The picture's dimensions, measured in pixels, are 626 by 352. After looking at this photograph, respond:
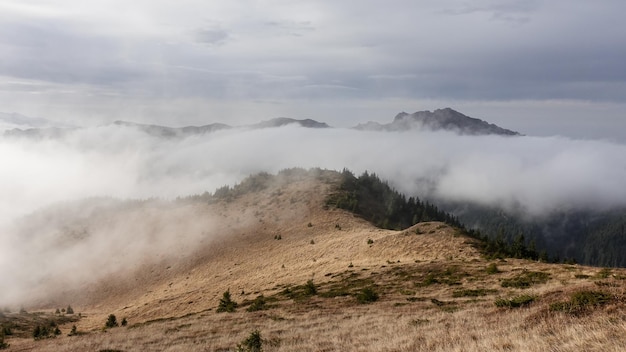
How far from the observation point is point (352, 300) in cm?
3134

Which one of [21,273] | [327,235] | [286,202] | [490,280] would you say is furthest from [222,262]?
[21,273]

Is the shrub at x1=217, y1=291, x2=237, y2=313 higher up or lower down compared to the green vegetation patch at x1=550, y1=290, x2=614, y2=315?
lower down

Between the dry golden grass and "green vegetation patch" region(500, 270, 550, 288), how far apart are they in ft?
2.09

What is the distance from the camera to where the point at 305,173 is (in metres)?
143

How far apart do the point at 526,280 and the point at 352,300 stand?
13419 millimetres

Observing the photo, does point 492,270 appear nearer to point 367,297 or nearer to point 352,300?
point 367,297

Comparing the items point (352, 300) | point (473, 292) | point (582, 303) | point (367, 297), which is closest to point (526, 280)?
point (473, 292)

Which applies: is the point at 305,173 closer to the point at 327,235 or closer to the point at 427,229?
the point at 327,235

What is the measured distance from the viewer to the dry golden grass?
47.0 ft

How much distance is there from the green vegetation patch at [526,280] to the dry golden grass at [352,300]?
638 mm

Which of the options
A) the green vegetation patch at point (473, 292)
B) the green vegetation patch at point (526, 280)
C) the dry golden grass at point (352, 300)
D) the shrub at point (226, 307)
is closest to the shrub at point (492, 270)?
the dry golden grass at point (352, 300)

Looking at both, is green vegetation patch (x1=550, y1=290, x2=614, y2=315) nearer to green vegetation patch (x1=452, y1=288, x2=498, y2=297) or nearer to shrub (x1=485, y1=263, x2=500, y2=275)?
green vegetation patch (x1=452, y1=288, x2=498, y2=297)

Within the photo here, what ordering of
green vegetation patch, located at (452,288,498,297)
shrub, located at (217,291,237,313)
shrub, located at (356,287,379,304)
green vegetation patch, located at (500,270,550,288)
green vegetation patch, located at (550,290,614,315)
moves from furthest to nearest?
shrub, located at (217,291,237,313), shrub, located at (356,287,379,304), green vegetation patch, located at (500,270,550,288), green vegetation patch, located at (452,288,498,297), green vegetation patch, located at (550,290,614,315)

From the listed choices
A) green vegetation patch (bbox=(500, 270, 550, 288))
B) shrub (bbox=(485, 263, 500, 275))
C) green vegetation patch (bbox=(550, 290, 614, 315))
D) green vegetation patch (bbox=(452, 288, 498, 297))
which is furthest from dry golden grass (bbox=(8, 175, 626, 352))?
green vegetation patch (bbox=(500, 270, 550, 288))
